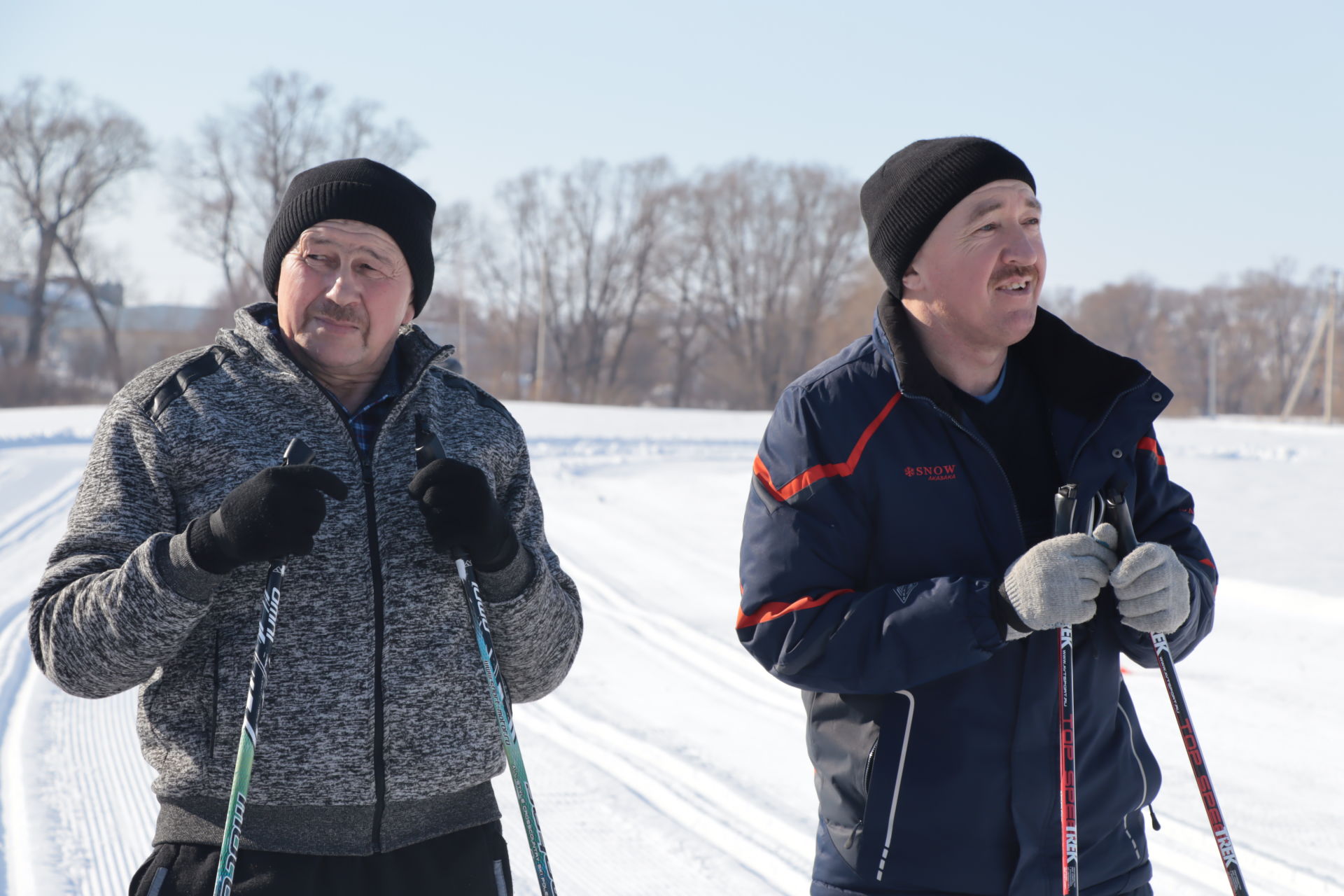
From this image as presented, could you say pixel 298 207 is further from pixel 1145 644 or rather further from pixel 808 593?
pixel 1145 644

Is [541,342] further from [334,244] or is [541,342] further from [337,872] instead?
[337,872]

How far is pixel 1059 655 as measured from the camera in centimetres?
209

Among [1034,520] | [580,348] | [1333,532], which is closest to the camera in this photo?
[1034,520]

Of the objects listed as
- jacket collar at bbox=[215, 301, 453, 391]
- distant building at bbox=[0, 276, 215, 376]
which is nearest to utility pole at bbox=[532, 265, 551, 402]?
distant building at bbox=[0, 276, 215, 376]

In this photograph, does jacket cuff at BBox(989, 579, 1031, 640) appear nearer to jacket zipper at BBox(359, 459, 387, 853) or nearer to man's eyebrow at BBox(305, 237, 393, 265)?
jacket zipper at BBox(359, 459, 387, 853)

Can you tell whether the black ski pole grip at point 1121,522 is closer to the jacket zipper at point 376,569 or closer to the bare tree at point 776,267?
the jacket zipper at point 376,569

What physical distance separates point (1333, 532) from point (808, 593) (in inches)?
386

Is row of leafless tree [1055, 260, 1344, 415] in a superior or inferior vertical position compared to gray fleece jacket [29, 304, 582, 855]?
superior

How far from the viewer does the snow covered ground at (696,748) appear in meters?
3.96

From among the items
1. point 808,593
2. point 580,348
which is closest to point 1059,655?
point 808,593

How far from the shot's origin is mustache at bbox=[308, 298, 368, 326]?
7.25 ft

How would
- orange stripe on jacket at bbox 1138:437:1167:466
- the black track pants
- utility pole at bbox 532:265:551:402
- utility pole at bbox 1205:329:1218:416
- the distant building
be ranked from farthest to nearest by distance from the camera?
utility pole at bbox 1205:329:1218:416 → the distant building → utility pole at bbox 532:265:551:402 → orange stripe on jacket at bbox 1138:437:1167:466 → the black track pants

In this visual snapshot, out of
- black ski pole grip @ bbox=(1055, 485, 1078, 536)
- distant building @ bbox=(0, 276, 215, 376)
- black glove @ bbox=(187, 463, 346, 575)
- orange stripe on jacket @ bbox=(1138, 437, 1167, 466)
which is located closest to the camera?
black glove @ bbox=(187, 463, 346, 575)

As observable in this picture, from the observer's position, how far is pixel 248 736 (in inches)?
74.6
